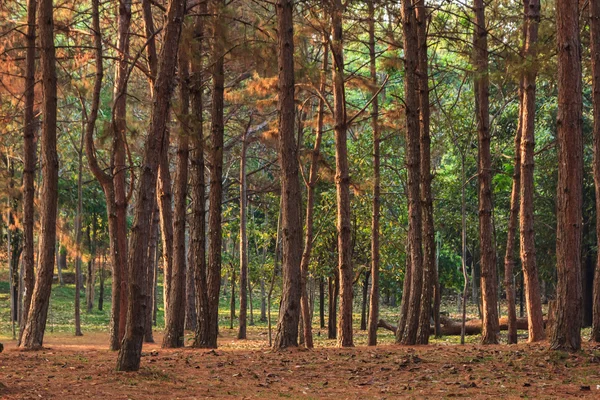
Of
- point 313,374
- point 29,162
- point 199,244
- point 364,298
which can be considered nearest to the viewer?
point 313,374

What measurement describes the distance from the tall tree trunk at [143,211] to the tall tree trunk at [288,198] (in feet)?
12.7

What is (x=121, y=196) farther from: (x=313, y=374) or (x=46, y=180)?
(x=313, y=374)

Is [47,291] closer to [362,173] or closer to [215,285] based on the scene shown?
[215,285]

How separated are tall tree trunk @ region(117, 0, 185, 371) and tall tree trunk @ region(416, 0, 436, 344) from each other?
7441mm

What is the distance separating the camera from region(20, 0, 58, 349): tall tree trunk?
48.4 feet

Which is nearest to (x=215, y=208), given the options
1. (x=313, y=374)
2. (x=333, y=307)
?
(x=313, y=374)

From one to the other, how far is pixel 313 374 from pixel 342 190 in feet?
21.6

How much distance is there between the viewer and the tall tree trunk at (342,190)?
17.7 m

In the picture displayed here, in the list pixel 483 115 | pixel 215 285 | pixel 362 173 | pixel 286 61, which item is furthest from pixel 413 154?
pixel 362 173

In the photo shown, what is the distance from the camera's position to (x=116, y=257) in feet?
58.6

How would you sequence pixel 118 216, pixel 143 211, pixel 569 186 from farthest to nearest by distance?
pixel 118 216 → pixel 569 186 → pixel 143 211

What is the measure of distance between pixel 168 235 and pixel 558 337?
872cm

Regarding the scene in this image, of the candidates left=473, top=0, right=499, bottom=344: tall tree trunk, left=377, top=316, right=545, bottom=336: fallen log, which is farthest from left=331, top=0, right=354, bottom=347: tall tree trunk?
left=377, top=316, right=545, bottom=336: fallen log

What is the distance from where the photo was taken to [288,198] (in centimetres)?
1445
